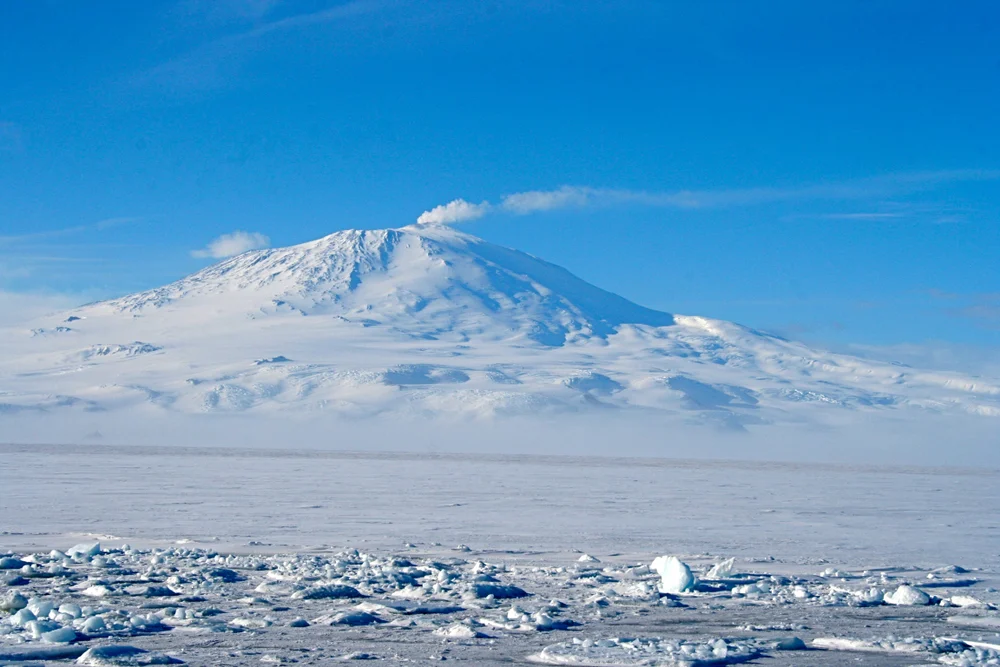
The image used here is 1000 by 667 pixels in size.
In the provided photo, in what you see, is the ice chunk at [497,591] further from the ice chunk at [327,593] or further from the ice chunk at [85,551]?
the ice chunk at [85,551]


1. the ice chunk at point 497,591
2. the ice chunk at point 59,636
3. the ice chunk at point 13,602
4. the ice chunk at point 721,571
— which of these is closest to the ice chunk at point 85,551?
the ice chunk at point 13,602

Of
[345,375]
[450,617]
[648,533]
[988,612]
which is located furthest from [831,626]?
[345,375]

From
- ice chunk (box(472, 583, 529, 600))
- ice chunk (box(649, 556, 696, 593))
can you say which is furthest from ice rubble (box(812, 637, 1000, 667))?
ice chunk (box(472, 583, 529, 600))

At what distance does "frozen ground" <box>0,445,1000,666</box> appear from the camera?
454 inches

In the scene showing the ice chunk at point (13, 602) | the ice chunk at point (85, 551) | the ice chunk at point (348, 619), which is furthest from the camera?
the ice chunk at point (85, 551)

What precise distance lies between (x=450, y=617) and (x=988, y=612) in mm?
7372

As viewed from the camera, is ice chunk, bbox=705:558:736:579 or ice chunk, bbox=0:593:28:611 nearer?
ice chunk, bbox=0:593:28:611

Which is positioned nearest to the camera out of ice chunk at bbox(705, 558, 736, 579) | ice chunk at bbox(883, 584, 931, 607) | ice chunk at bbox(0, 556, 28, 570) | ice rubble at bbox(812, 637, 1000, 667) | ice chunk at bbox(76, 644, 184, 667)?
ice chunk at bbox(76, 644, 184, 667)

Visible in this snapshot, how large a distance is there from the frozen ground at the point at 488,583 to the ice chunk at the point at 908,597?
0.04 meters

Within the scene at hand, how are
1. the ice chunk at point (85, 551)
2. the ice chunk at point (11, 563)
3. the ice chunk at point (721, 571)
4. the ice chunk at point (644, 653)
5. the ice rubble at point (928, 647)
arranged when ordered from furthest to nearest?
the ice chunk at point (85, 551) → the ice chunk at point (721, 571) → the ice chunk at point (11, 563) → the ice rubble at point (928, 647) → the ice chunk at point (644, 653)

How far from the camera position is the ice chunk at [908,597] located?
48.8 feet

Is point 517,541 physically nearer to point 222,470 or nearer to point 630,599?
point 630,599

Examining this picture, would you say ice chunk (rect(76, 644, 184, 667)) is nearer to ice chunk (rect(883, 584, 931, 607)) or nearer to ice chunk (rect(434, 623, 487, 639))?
ice chunk (rect(434, 623, 487, 639))

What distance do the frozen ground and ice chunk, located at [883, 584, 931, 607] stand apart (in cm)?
4
